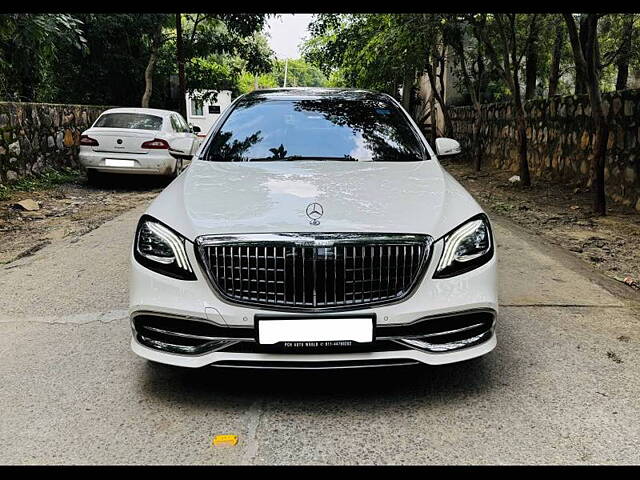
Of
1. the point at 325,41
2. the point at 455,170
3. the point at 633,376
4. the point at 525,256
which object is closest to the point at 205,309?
the point at 633,376

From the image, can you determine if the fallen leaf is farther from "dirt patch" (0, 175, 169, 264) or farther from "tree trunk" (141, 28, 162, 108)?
"tree trunk" (141, 28, 162, 108)

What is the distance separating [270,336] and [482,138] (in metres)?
15.8

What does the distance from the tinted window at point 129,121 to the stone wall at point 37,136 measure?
1130mm

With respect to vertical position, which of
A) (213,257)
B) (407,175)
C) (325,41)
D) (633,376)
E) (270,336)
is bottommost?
(633,376)

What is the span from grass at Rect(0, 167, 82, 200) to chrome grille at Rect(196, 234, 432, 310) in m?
7.91

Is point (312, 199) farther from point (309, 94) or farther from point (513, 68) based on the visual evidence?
point (513, 68)

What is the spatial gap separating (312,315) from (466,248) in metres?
0.83

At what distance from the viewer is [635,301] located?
4852 millimetres

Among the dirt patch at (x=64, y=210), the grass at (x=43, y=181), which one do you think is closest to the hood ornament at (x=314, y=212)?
the dirt patch at (x=64, y=210)

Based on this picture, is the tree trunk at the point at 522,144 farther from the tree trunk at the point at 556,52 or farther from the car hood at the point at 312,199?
the car hood at the point at 312,199

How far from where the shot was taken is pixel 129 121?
11852 mm

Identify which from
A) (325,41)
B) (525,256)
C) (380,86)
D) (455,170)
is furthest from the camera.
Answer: (325,41)

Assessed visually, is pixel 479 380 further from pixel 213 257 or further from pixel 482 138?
pixel 482 138
